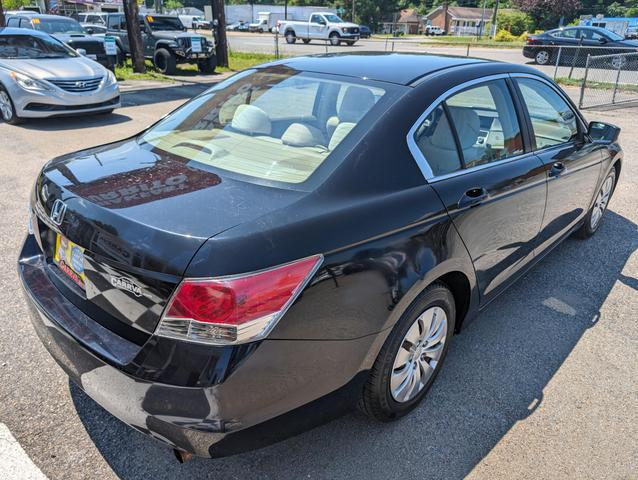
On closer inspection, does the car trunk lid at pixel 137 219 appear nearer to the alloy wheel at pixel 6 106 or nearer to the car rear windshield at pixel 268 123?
the car rear windshield at pixel 268 123

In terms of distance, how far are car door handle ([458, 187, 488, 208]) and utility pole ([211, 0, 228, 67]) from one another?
16597 millimetres

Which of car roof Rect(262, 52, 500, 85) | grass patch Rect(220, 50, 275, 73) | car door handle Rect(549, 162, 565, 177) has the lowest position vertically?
grass patch Rect(220, 50, 275, 73)

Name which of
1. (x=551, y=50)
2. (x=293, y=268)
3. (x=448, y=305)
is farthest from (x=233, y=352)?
(x=551, y=50)

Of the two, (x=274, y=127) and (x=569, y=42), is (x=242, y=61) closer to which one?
(x=569, y=42)

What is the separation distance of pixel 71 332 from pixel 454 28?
9547 cm

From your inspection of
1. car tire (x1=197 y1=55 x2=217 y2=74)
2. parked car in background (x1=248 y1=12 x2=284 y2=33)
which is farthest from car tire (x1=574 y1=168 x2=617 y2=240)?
parked car in background (x1=248 y1=12 x2=284 y2=33)

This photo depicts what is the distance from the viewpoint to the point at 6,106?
8688 millimetres

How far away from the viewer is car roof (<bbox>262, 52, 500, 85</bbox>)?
105 inches

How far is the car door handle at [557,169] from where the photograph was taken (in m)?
3.34

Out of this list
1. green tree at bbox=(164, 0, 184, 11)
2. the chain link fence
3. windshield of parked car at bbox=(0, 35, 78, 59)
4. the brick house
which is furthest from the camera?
green tree at bbox=(164, 0, 184, 11)

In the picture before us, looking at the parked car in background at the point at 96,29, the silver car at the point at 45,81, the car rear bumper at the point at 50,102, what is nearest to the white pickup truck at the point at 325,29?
the parked car in background at the point at 96,29

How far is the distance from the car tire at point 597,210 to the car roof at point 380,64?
224cm

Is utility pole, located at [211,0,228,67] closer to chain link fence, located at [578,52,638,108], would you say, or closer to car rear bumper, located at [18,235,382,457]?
chain link fence, located at [578,52,638,108]

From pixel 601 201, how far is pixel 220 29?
51.8ft
